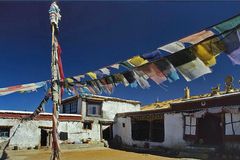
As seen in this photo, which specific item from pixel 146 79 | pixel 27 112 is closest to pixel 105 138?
pixel 27 112

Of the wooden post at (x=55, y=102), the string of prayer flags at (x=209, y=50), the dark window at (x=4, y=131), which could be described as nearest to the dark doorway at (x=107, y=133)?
the dark window at (x=4, y=131)

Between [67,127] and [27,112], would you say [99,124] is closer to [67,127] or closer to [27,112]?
[67,127]

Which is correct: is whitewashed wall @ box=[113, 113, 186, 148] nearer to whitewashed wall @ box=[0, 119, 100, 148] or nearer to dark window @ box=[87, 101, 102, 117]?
whitewashed wall @ box=[0, 119, 100, 148]

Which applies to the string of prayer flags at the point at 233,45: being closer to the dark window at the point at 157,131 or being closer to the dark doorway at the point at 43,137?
the dark window at the point at 157,131

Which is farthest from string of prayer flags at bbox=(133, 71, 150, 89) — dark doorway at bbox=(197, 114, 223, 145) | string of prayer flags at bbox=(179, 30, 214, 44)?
dark doorway at bbox=(197, 114, 223, 145)

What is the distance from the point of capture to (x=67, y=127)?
2867cm

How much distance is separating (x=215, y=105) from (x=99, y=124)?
15509mm

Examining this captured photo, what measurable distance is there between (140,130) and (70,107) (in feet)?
31.0

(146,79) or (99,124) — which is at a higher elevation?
(146,79)

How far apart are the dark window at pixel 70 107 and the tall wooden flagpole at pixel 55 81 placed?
2045cm

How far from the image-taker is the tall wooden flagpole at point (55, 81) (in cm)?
1047

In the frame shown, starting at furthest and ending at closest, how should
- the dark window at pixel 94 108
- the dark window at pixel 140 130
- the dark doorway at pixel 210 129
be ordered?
the dark window at pixel 94 108
the dark window at pixel 140 130
the dark doorway at pixel 210 129

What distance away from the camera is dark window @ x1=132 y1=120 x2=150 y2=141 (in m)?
27.7

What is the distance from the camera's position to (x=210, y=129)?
828 inches
